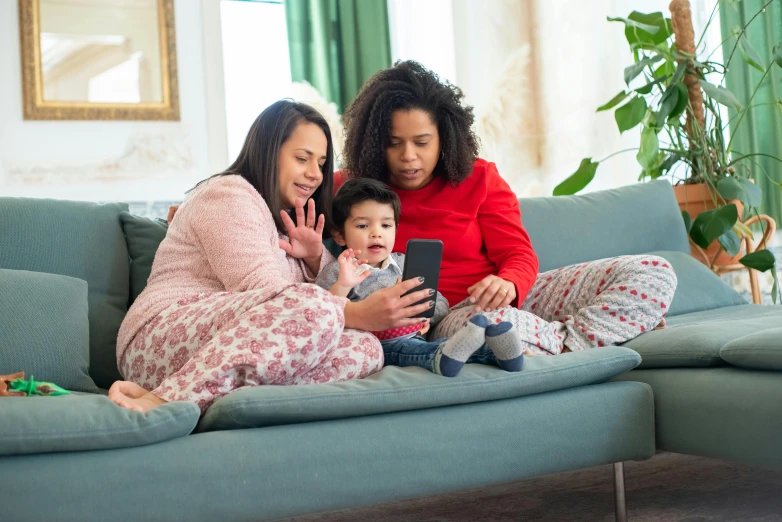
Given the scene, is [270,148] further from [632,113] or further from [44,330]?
[632,113]

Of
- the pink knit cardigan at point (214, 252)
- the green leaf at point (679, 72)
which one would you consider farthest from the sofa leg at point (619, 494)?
the green leaf at point (679, 72)

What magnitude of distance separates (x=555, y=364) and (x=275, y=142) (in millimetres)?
765

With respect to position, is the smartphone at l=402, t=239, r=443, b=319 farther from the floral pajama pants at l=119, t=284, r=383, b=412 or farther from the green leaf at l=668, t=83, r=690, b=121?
the green leaf at l=668, t=83, r=690, b=121

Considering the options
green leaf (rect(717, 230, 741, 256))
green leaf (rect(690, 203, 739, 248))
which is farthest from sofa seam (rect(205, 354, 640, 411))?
green leaf (rect(717, 230, 741, 256))

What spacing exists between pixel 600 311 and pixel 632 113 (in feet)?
4.80

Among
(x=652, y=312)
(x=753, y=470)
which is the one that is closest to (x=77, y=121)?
(x=652, y=312)

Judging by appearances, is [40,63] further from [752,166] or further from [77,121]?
[752,166]

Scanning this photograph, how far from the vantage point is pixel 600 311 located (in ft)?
6.08

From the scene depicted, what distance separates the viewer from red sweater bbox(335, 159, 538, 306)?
6.76 feet

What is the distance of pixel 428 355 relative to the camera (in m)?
1.60

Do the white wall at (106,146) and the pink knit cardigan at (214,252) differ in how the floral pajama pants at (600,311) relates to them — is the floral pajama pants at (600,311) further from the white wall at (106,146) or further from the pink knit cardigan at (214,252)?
the white wall at (106,146)

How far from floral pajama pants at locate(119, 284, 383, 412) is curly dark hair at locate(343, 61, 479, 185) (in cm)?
65

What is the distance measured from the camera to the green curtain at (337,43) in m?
4.11

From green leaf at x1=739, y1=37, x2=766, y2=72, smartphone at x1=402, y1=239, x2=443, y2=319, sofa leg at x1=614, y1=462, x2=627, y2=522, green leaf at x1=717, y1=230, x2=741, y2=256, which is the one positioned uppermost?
green leaf at x1=739, y1=37, x2=766, y2=72
